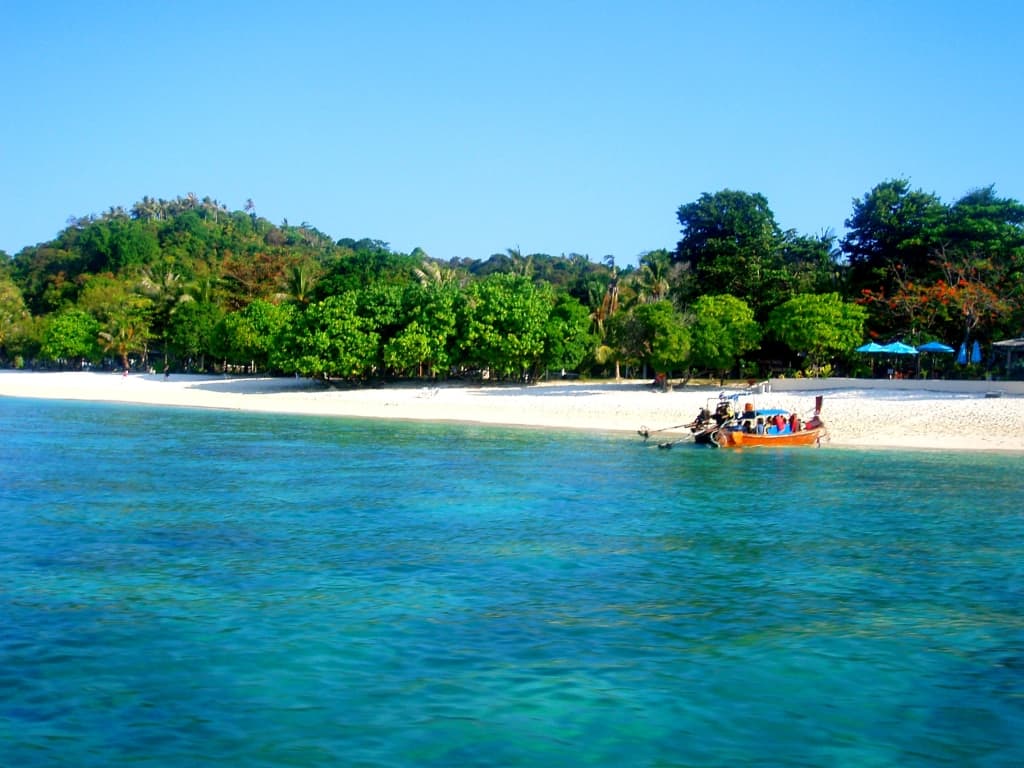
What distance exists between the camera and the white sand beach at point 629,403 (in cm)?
3244

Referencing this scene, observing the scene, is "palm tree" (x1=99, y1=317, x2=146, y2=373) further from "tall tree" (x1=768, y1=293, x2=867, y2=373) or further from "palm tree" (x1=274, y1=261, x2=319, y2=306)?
"tall tree" (x1=768, y1=293, x2=867, y2=373)

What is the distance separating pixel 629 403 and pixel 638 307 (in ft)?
23.1

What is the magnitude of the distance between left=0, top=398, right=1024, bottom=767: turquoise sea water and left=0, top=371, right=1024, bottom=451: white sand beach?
11.1 m

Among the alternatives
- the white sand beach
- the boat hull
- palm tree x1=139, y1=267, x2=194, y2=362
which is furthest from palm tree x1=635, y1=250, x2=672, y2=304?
palm tree x1=139, y1=267, x2=194, y2=362

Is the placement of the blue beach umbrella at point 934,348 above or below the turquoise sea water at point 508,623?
above

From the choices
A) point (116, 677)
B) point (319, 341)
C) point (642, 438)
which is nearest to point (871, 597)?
point (116, 677)

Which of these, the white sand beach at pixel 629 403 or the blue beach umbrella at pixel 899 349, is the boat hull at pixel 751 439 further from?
the blue beach umbrella at pixel 899 349

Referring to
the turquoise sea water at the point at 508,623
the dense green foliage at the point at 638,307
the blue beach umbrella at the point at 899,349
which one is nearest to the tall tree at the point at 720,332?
the dense green foliage at the point at 638,307

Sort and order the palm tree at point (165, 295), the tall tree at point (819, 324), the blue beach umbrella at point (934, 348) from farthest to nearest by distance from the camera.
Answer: the palm tree at point (165, 295) → the tall tree at point (819, 324) → the blue beach umbrella at point (934, 348)

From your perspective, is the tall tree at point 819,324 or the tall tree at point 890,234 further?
the tall tree at point 890,234

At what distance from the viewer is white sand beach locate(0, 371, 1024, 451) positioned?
32.4 m

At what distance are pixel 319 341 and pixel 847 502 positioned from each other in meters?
34.7

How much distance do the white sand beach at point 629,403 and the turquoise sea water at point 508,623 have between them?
11067 mm

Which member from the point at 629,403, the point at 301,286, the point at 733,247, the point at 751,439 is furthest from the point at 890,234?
the point at 301,286
